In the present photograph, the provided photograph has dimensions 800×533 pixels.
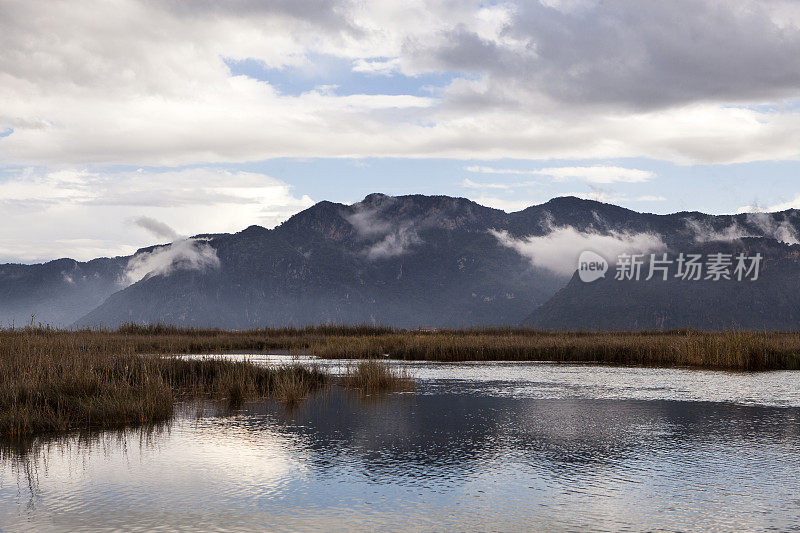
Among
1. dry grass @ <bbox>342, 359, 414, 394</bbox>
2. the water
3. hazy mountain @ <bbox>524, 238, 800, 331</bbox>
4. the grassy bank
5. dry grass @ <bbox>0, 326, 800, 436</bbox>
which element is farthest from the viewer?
hazy mountain @ <bbox>524, 238, 800, 331</bbox>

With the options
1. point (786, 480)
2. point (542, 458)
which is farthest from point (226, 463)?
point (786, 480)

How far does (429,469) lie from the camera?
12586mm

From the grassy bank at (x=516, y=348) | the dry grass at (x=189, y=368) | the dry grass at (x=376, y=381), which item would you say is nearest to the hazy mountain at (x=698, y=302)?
the grassy bank at (x=516, y=348)

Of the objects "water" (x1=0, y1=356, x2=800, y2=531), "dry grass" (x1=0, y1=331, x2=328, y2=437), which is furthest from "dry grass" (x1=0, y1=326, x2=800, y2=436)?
"water" (x1=0, y1=356, x2=800, y2=531)

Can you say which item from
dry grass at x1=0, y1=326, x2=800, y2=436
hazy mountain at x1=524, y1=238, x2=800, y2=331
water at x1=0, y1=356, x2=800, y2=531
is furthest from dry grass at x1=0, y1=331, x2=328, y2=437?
hazy mountain at x1=524, y1=238, x2=800, y2=331

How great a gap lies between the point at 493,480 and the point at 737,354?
2575 cm

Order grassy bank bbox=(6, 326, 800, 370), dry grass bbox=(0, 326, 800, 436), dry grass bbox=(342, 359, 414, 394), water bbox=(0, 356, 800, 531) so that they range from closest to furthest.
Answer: water bbox=(0, 356, 800, 531)
dry grass bbox=(0, 326, 800, 436)
dry grass bbox=(342, 359, 414, 394)
grassy bank bbox=(6, 326, 800, 370)

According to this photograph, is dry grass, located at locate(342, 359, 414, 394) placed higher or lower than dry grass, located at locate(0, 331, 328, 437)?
lower

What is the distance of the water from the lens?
388 inches

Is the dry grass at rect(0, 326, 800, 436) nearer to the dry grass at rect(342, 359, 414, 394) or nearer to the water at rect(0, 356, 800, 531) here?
the dry grass at rect(342, 359, 414, 394)

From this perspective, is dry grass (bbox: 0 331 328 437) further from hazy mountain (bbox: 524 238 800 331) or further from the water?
hazy mountain (bbox: 524 238 800 331)

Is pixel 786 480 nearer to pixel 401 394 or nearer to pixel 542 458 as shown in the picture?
pixel 542 458

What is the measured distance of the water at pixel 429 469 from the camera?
32.3 ft

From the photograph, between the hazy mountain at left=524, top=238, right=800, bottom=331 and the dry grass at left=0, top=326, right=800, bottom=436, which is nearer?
the dry grass at left=0, top=326, right=800, bottom=436
